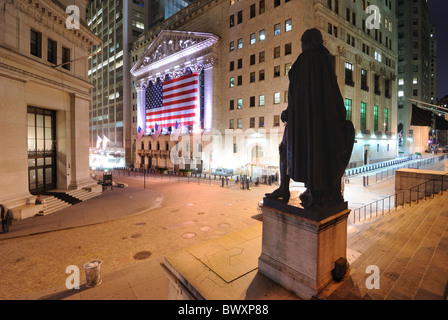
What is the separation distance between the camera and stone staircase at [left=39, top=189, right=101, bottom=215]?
1692 cm

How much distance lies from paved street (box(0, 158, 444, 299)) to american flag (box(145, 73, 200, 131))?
1068 inches

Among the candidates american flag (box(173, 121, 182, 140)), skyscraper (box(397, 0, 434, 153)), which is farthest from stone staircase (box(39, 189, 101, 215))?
skyscraper (box(397, 0, 434, 153))

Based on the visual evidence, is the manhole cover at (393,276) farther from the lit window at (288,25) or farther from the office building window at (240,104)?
Result: the office building window at (240,104)

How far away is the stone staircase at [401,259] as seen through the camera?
463 cm

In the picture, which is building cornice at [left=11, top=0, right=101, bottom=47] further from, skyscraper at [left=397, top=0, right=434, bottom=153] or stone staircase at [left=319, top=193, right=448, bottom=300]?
skyscraper at [left=397, top=0, right=434, bottom=153]

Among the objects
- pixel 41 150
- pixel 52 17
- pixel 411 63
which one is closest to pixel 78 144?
pixel 41 150

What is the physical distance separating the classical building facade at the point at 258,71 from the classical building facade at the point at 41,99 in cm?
1639

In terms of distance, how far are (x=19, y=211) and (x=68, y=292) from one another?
11.4 m

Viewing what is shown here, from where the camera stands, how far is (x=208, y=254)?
635 cm

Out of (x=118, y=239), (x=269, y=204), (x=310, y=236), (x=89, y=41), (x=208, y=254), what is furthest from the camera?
(x=89, y=41)

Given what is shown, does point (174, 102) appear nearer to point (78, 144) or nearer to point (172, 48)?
point (172, 48)

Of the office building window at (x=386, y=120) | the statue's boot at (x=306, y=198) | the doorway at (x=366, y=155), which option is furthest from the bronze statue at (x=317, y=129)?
the office building window at (x=386, y=120)

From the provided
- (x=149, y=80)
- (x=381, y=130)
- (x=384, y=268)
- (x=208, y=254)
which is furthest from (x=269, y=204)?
(x=149, y=80)

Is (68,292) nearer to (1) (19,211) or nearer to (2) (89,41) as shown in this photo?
(1) (19,211)
